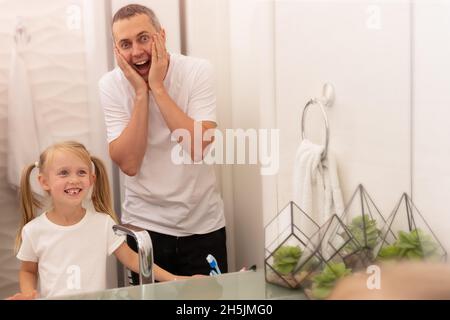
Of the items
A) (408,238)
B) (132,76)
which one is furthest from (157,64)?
(408,238)

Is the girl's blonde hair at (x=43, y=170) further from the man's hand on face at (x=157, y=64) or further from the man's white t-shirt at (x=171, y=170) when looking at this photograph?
the man's hand on face at (x=157, y=64)

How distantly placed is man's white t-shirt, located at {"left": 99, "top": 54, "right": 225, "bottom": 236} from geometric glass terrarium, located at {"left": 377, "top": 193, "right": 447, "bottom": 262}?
Answer: 32 cm

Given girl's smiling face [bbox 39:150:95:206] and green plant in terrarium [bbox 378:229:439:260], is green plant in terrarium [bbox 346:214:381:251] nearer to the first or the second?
green plant in terrarium [bbox 378:229:439:260]

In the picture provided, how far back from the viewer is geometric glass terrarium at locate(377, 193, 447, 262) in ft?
3.14

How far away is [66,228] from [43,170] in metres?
0.12

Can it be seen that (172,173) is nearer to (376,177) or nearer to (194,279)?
(194,279)

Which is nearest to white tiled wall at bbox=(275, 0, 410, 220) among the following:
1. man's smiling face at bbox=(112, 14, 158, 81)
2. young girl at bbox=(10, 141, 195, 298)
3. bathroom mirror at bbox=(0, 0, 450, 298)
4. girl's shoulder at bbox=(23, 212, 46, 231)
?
bathroom mirror at bbox=(0, 0, 450, 298)

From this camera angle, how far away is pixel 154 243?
102 centimetres

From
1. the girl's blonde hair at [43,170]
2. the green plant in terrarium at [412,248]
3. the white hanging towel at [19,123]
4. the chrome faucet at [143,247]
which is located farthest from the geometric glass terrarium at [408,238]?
the white hanging towel at [19,123]

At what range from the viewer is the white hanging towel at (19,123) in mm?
956

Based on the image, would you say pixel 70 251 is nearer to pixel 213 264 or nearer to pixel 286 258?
pixel 213 264

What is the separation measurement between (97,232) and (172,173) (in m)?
0.18

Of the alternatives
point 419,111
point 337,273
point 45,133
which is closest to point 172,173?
point 45,133

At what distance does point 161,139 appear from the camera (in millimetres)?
1006
